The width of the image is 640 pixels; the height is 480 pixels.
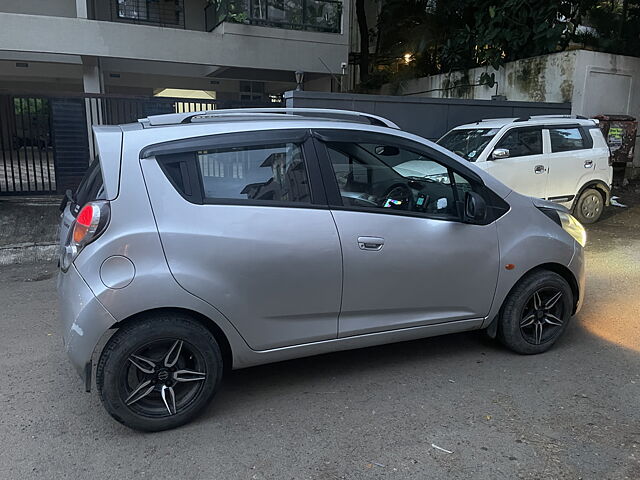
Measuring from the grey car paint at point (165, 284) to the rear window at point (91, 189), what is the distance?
0.19 meters

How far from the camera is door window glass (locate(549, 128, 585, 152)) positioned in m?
9.00

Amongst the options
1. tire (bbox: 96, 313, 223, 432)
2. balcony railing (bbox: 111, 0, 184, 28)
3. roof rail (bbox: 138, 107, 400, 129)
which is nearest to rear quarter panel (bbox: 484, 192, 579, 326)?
roof rail (bbox: 138, 107, 400, 129)

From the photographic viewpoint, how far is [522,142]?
29.0 feet

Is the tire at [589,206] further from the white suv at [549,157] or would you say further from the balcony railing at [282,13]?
the balcony railing at [282,13]

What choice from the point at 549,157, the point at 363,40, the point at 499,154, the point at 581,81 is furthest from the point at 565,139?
the point at 363,40

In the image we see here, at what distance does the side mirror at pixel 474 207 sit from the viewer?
3600 millimetres

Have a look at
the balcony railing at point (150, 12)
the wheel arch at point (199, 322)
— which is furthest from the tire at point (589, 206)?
the balcony railing at point (150, 12)

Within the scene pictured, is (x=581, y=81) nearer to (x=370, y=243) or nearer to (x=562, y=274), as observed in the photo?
(x=562, y=274)

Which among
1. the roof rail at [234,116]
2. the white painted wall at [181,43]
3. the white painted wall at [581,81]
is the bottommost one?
the roof rail at [234,116]

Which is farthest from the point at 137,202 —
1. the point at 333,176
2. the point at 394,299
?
the point at 394,299

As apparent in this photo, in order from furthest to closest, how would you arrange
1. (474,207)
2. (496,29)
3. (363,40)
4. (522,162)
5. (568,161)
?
(363,40), (496,29), (568,161), (522,162), (474,207)

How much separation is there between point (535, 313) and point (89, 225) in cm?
324

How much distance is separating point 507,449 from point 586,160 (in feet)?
24.8

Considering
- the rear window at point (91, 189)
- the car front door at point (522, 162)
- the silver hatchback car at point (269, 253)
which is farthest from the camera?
the car front door at point (522, 162)
